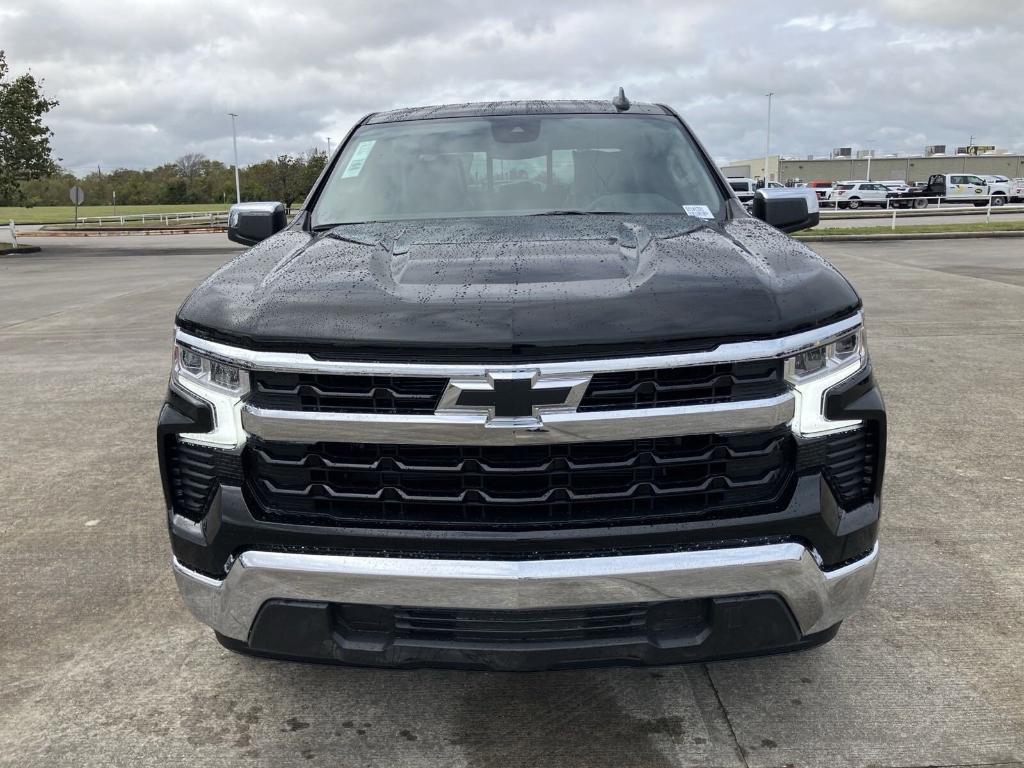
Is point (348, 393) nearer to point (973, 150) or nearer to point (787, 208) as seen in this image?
point (787, 208)

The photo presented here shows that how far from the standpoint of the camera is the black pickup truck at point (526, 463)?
2041 mm

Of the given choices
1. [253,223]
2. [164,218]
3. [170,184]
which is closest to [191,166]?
[170,184]

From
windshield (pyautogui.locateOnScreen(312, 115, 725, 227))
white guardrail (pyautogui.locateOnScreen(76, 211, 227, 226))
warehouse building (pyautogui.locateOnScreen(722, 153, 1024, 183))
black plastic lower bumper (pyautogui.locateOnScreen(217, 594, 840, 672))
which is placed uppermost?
warehouse building (pyautogui.locateOnScreen(722, 153, 1024, 183))

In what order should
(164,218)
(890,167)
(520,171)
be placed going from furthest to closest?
(890,167) < (164,218) < (520,171)

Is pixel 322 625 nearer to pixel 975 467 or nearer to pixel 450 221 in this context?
pixel 450 221

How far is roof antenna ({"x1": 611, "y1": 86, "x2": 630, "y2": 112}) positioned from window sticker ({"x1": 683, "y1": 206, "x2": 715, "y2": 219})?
88 centimetres

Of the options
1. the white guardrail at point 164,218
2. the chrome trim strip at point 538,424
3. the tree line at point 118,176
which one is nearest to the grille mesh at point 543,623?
the chrome trim strip at point 538,424

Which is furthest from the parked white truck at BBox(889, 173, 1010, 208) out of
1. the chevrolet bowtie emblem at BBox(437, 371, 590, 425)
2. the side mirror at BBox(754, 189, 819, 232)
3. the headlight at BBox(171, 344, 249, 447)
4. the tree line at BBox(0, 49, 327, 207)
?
the headlight at BBox(171, 344, 249, 447)

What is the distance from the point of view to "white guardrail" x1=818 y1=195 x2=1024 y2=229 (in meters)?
35.4

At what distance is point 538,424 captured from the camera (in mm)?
2016

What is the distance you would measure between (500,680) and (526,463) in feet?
3.44

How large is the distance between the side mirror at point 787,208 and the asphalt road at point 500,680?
4.52ft

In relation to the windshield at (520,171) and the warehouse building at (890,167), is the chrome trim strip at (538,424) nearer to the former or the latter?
the windshield at (520,171)

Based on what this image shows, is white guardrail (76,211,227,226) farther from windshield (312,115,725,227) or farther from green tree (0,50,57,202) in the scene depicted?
windshield (312,115,725,227)
